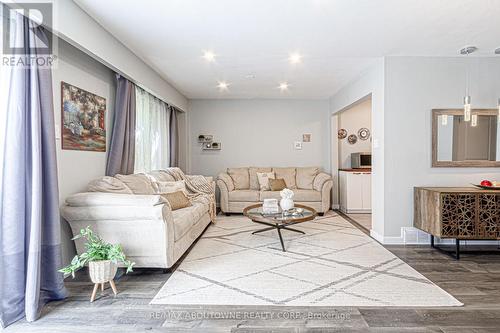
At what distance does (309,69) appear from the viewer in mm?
4559

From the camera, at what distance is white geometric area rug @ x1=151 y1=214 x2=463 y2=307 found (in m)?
2.44

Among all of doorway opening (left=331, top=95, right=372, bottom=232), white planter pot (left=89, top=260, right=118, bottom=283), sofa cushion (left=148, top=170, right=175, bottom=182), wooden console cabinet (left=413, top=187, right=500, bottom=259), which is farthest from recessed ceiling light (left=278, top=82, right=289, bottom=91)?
white planter pot (left=89, top=260, right=118, bottom=283)

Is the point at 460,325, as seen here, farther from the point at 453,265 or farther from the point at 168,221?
the point at 168,221

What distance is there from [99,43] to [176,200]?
2.07m

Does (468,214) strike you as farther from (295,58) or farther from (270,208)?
(295,58)

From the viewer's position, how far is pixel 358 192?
246 inches

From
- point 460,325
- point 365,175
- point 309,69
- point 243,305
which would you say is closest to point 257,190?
point 365,175

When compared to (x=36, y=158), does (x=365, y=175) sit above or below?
below

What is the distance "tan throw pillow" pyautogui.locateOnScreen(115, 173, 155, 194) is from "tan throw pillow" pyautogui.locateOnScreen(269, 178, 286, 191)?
282cm

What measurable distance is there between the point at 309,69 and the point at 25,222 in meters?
4.01

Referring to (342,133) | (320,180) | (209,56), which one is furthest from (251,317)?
(342,133)

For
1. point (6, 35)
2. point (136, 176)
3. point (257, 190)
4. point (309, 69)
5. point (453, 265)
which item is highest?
point (309, 69)

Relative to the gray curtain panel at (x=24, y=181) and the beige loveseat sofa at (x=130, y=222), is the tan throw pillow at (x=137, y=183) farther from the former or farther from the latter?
the gray curtain panel at (x=24, y=181)

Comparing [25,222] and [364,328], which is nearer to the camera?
[364,328]
